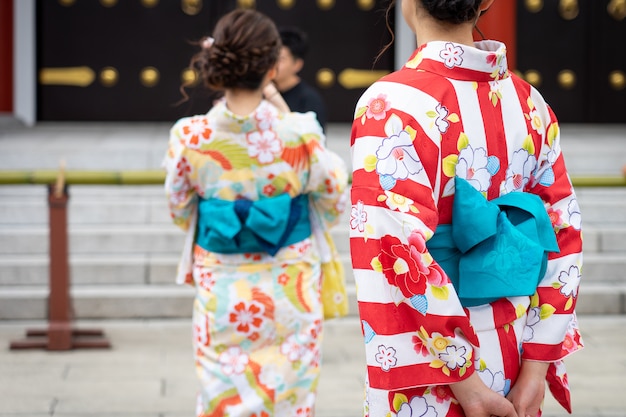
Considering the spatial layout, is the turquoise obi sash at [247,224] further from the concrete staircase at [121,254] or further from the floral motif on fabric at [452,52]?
the concrete staircase at [121,254]

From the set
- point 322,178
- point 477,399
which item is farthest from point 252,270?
point 477,399

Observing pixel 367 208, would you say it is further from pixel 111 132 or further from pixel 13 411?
pixel 111 132

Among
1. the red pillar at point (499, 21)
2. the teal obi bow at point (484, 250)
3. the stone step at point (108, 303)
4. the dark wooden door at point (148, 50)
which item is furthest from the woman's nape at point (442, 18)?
the dark wooden door at point (148, 50)

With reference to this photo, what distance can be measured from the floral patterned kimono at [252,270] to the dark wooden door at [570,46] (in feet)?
22.9

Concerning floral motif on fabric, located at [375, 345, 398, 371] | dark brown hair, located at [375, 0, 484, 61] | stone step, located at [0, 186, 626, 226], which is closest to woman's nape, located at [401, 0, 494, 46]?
dark brown hair, located at [375, 0, 484, 61]

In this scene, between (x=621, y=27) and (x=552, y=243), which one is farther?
(x=621, y=27)

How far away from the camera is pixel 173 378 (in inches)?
208

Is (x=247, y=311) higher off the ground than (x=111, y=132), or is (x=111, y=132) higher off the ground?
(x=247, y=311)

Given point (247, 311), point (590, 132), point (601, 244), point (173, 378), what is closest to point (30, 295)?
point (173, 378)

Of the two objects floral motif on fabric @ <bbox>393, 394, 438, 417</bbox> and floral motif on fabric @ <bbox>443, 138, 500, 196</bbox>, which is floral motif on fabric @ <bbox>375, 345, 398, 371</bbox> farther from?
floral motif on fabric @ <bbox>443, 138, 500, 196</bbox>

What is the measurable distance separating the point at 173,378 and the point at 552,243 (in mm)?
3388

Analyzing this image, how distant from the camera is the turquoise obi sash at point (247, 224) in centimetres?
365

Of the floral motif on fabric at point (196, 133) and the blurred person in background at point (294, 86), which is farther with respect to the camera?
the blurred person in background at point (294, 86)

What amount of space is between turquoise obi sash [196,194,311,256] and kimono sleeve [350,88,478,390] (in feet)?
5.17
